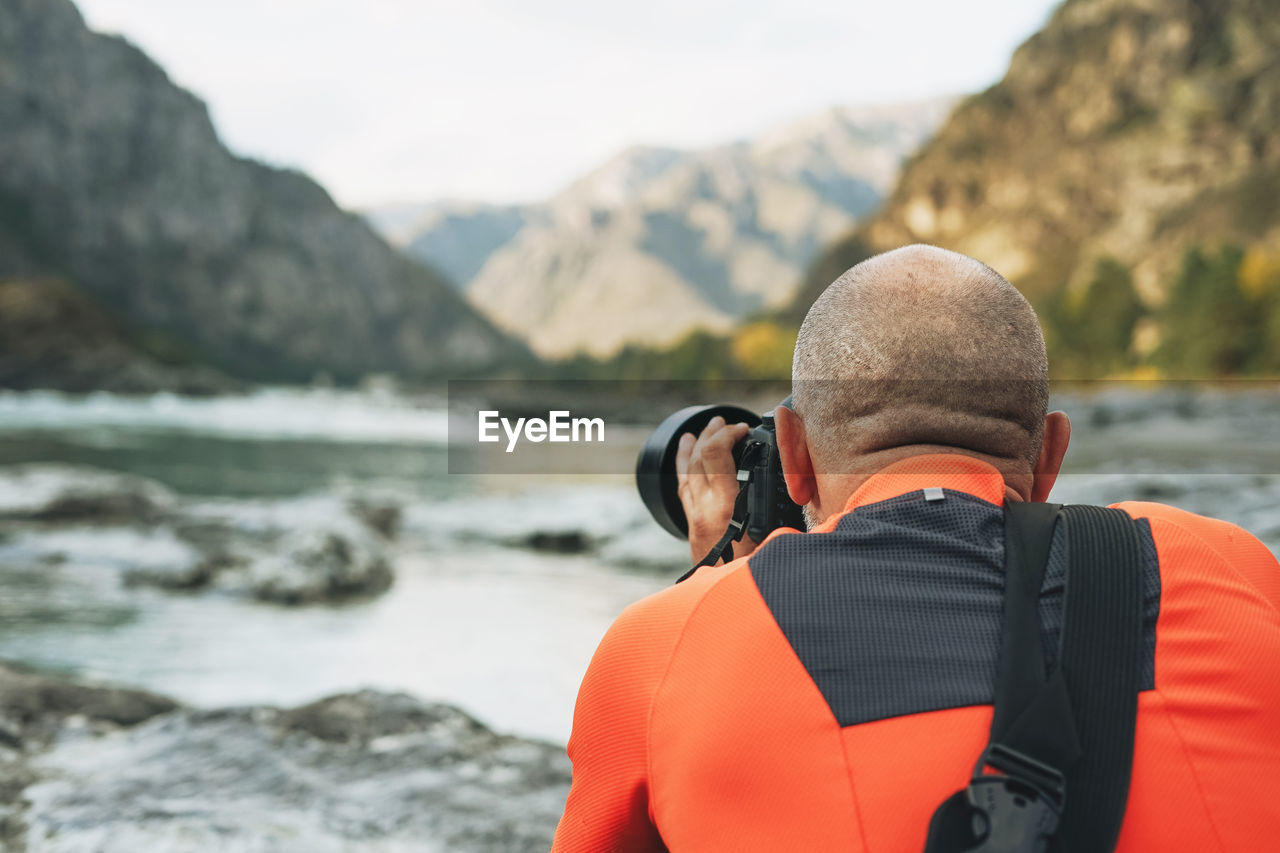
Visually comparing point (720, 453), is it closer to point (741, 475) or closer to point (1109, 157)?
point (741, 475)

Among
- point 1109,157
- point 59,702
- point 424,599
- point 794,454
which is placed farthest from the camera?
point 1109,157

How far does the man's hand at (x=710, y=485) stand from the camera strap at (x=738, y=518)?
2 cm

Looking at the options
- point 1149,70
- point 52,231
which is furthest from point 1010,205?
point 52,231

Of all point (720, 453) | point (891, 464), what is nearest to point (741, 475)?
point (720, 453)

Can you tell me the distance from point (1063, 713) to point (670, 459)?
819mm

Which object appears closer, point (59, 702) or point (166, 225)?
point (59, 702)

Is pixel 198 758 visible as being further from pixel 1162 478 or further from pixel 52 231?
pixel 52 231

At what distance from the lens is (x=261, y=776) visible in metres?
3.37

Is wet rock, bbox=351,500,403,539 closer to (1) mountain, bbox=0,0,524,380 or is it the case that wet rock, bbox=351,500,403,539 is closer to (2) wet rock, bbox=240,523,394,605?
(2) wet rock, bbox=240,523,394,605

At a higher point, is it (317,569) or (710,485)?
(710,485)

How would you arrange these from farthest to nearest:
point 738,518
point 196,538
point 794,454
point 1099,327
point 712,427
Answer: point 1099,327 → point 196,538 → point 712,427 → point 738,518 → point 794,454

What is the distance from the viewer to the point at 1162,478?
34.8 ft

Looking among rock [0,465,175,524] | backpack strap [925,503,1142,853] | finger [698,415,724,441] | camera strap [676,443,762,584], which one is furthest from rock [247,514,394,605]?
backpack strap [925,503,1142,853]

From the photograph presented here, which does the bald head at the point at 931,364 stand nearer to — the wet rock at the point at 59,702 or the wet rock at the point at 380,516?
the wet rock at the point at 59,702
